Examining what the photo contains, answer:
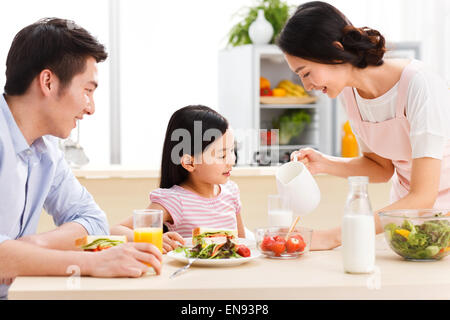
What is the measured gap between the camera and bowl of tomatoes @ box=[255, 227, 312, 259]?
1.57 meters

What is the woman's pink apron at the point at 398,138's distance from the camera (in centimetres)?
184

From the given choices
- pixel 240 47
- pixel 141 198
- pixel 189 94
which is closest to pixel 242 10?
pixel 240 47

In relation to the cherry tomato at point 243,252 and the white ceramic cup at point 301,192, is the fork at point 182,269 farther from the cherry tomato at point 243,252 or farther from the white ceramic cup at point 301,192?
the white ceramic cup at point 301,192

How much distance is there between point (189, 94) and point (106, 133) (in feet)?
2.52

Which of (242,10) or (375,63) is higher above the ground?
(242,10)

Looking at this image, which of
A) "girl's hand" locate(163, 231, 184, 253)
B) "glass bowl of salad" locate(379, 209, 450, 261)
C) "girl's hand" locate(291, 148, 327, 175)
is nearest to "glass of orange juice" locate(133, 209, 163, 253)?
"girl's hand" locate(163, 231, 184, 253)

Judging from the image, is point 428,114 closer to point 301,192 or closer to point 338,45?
point 338,45

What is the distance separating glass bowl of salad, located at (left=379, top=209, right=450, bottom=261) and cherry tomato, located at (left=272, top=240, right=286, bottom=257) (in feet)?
0.88

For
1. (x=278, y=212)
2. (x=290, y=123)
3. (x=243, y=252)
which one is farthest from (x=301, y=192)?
(x=290, y=123)

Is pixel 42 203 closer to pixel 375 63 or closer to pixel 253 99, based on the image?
pixel 375 63

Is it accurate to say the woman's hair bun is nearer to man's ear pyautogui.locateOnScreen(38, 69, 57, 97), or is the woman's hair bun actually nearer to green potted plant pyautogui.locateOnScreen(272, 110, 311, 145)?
man's ear pyautogui.locateOnScreen(38, 69, 57, 97)

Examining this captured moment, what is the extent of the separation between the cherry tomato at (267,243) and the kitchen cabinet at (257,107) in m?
2.76

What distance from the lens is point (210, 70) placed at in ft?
16.3

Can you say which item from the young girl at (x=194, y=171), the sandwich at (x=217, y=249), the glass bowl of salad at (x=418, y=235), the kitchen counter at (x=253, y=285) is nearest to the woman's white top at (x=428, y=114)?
the glass bowl of salad at (x=418, y=235)
